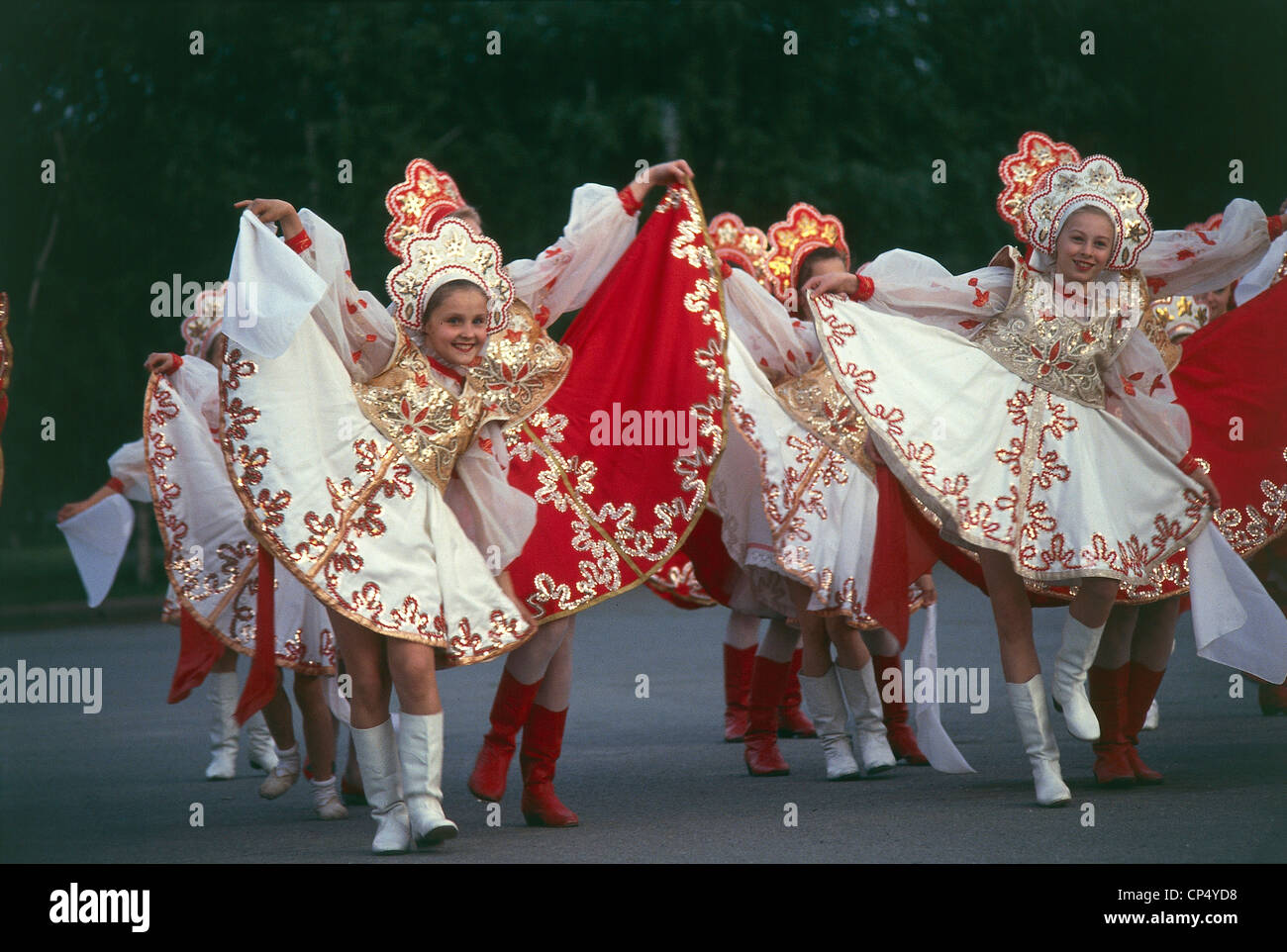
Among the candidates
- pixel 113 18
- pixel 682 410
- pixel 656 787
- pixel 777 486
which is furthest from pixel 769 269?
pixel 113 18

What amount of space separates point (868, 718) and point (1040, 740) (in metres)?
1.13

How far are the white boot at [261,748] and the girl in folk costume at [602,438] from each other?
1681 mm

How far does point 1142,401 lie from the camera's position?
586cm

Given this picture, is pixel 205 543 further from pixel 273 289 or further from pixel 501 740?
pixel 273 289

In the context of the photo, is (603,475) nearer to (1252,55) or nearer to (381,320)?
(381,320)

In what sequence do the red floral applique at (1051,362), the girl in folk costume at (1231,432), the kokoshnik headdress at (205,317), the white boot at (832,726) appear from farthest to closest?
1. the kokoshnik headdress at (205,317)
2. the white boot at (832,726)
3. the girl in folk costume at (1231,432)
4. the red floral applique at (1051,362)

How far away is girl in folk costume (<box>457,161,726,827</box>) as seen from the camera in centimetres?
562

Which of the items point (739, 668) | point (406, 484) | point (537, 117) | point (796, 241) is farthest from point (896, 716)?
point (537, 117)

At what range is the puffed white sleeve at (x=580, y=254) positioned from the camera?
589cm

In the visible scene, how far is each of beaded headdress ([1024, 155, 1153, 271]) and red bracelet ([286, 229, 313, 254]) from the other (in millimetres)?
2508

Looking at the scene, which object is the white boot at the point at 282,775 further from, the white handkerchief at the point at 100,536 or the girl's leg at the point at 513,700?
the white handkerchief at the point at 100,536

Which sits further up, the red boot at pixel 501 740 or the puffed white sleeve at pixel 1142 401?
the puffed white sleeve at pixel 1142 401

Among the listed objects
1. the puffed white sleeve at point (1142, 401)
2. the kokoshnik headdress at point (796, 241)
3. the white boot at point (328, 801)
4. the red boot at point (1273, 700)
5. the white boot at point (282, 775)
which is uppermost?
the kokoshnik headdress at point (796, 241)

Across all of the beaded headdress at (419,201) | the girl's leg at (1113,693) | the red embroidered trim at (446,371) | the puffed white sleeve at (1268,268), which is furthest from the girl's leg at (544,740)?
the puffed white sleeve at (1268,268)
